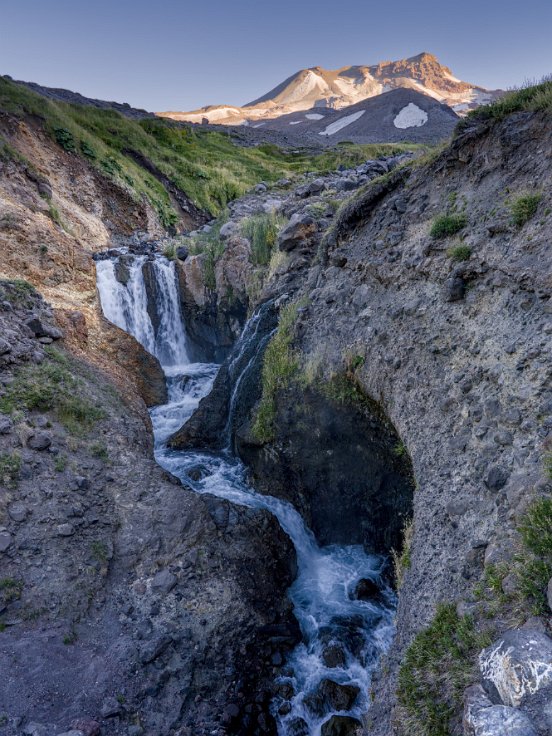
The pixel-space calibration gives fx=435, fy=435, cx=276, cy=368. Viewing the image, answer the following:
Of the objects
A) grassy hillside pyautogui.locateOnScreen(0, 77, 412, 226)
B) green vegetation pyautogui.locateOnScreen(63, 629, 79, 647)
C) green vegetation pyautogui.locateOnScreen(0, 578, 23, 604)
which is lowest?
green vegetation pyautogui.locateOnScreen(63, 629, 79, 647)

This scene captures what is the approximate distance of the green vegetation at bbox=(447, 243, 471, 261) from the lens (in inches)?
231

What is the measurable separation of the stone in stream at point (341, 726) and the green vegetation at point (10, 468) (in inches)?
201

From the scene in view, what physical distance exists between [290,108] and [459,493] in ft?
357

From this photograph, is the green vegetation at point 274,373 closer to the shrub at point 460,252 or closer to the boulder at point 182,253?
the shrub at point 460,252

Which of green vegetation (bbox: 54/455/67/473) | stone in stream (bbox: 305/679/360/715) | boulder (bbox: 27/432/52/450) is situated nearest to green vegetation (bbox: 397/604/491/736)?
stone in stream (bbox: 305/679/360/715)

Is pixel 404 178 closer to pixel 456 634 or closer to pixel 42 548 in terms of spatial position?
pixel 456 634

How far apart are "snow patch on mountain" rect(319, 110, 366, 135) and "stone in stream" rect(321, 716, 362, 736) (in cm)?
6767

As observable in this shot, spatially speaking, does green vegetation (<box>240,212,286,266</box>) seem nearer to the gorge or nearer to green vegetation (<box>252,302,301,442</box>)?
the gorge

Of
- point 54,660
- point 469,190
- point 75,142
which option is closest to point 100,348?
point 54,660

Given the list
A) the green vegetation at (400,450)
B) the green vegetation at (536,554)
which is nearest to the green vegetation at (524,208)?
the green vegetation at (400,450)

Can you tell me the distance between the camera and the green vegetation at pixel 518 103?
5992mm

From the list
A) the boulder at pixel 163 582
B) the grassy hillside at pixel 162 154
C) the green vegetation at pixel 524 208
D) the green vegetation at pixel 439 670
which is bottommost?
the boulder at pixel 163 582

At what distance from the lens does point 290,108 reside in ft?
316

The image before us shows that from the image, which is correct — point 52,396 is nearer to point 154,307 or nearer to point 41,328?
point 41,328
